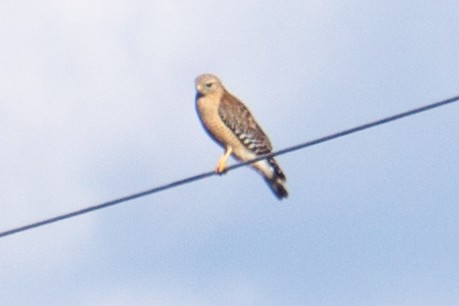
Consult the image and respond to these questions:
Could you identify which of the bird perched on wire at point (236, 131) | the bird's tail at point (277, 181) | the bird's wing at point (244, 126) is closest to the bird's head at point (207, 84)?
the bird perched on wire at point (236, 131)

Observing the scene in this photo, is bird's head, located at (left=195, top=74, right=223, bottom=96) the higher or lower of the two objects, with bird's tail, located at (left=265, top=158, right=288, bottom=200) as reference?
higher

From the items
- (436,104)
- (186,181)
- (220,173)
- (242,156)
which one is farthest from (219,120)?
(436,104)

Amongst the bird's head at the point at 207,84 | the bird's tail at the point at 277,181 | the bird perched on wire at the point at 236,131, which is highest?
the bird's head at the point at 207,84

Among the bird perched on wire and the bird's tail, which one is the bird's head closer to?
the bird perched on wire

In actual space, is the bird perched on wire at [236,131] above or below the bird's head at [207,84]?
below

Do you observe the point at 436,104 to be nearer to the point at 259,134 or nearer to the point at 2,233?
the point at 2,233

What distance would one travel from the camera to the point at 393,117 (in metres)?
12.5

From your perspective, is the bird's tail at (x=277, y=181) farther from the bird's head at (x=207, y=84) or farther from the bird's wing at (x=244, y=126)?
the bird's head at (x=207, y=84)

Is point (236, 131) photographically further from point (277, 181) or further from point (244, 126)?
point (277, 181)

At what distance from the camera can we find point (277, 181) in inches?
814

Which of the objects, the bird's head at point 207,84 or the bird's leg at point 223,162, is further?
the bird's head at point 207,84

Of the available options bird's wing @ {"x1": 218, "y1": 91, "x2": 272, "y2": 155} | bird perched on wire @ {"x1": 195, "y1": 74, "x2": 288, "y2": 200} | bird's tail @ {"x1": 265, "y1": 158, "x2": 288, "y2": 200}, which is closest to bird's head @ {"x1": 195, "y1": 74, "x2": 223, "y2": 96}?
bird perched on wire @ {"x1": 195, "y1": 74, "x2": 288, "y2": 200}

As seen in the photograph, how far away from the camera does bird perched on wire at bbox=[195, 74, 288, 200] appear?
20.8 metres

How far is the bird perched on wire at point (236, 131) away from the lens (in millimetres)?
20812
